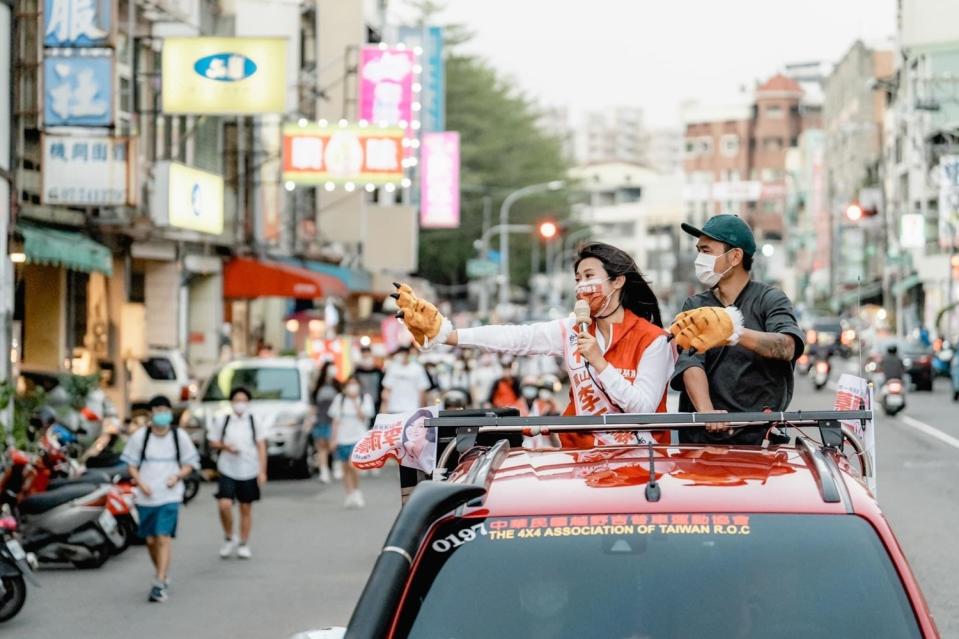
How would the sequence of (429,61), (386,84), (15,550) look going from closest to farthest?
(15,550), (386,84), (429,61)

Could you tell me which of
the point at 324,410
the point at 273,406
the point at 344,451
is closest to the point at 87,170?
the point at 273,406

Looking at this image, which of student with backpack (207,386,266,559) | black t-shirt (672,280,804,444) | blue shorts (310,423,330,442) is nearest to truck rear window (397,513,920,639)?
black t-shirt (672,280,804,444)

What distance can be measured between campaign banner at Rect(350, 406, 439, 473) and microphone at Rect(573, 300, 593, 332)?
798mm

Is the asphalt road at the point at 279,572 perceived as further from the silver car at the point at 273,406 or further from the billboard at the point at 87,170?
the billboard at the point at 87,170

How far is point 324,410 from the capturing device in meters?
25.4

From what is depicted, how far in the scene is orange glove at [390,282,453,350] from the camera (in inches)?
255

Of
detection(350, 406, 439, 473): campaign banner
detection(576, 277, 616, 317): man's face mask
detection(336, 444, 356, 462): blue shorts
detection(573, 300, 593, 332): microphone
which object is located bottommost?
detection(336, 444, 356, 462): blue shorts

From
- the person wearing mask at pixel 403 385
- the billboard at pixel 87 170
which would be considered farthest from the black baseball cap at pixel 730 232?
the billboard at pixel 87 170

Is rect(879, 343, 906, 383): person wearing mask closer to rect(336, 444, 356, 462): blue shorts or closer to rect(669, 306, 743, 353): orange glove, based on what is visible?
rect(336, 444, 356, 462): blue shorts

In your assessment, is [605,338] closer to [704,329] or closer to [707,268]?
[707,268]

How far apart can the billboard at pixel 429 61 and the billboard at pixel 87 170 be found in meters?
32.8

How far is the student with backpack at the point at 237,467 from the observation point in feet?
55.4

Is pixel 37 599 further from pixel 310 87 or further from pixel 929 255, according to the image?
pixel 929 255

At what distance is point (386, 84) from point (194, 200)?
56.7 ft
